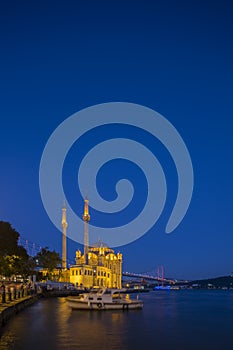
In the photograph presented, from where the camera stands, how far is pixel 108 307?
6116 cm

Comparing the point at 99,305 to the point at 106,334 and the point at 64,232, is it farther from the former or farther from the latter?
the point at 64,232

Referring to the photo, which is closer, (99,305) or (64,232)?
(99,305)

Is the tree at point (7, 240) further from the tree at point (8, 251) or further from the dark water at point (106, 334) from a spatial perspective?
the dark water at point (106, 334)

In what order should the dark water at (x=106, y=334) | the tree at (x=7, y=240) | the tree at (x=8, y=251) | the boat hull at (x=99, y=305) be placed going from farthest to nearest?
the tree at (x=7, y=240) → the tree at (x=8, y=251) → the boat hull at (x=99, y=305) → the dark water at (x=106, y=334)

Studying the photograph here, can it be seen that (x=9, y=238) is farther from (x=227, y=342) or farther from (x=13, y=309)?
(x=227, y=342)

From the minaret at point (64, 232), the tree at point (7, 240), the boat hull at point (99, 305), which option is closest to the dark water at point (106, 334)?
the boat hull at point (99, 305)

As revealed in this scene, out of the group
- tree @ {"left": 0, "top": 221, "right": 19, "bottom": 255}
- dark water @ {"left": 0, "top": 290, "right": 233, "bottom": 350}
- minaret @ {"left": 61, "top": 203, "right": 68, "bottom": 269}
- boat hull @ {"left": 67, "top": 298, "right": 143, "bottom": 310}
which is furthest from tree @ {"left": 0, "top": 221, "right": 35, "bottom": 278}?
minaret @ {"left": 61, "top": 203, "right": 68, "bottom": 269}

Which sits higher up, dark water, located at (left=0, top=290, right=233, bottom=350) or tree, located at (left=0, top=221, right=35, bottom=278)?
tree, located at (left=0, top=221, right=35, bottom=278)

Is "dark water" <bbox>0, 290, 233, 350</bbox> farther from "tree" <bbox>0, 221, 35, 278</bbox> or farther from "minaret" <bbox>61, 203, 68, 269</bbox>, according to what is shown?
"minaret" <bbox>61, 203, 68, 269</bbox>

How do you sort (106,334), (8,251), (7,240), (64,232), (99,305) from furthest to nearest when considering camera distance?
(64,232) < (7,240) < (8,251) < (99,305) < (106,334)

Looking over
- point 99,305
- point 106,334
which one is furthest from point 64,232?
point 106,334

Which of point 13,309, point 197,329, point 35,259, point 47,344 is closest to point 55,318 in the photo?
point 13,309

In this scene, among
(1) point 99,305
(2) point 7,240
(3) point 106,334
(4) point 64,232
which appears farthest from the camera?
(4) point 64,232

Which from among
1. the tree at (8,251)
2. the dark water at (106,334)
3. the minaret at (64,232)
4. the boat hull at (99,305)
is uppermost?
the minaret at (64,232)
